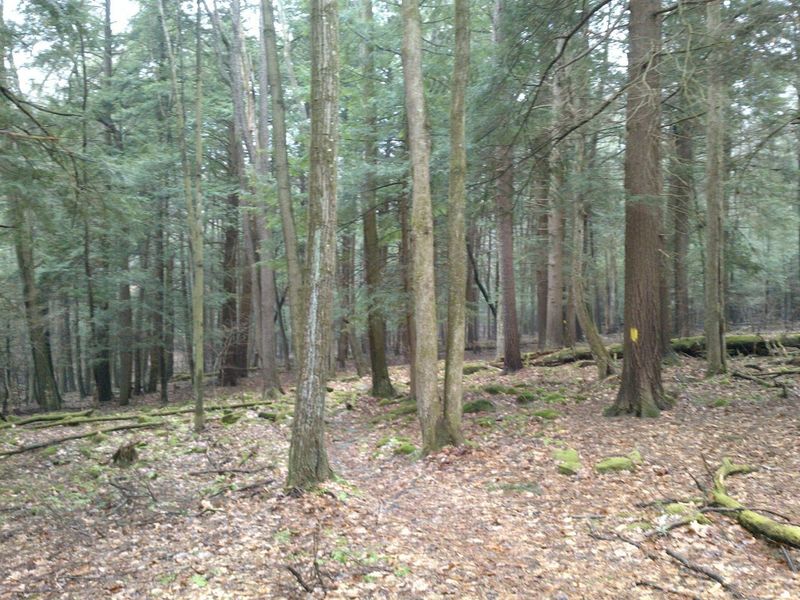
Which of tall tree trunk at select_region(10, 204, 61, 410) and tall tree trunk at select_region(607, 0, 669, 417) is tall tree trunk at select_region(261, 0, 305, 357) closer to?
tall tree trunk at select_region(10, 204, 61, 410)

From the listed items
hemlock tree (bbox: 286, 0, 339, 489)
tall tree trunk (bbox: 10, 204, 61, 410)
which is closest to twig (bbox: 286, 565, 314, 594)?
hemlock tree (bbox: 286, 0, 339, 489)

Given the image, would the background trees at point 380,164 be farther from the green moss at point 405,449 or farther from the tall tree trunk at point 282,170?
the green moss at point 405,449

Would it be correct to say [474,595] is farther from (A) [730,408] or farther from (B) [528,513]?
(A) [730,408]

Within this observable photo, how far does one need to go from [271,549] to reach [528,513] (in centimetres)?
265

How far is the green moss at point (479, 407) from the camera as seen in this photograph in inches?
474

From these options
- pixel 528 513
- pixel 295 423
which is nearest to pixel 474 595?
pixel 528 513

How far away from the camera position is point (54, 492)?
8008mm

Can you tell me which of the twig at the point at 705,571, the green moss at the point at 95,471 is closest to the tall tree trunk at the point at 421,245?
the twig at the point at 705,571

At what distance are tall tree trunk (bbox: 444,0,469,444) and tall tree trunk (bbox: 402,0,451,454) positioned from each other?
272 millimetres

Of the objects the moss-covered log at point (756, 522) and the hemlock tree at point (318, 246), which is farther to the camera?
the hemlock tree at point (318, 246)

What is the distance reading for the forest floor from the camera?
458 centimetres

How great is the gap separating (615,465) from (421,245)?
12.9 feet

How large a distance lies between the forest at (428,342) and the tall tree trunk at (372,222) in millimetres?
77

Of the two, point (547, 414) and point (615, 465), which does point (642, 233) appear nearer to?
point (547, 414)
